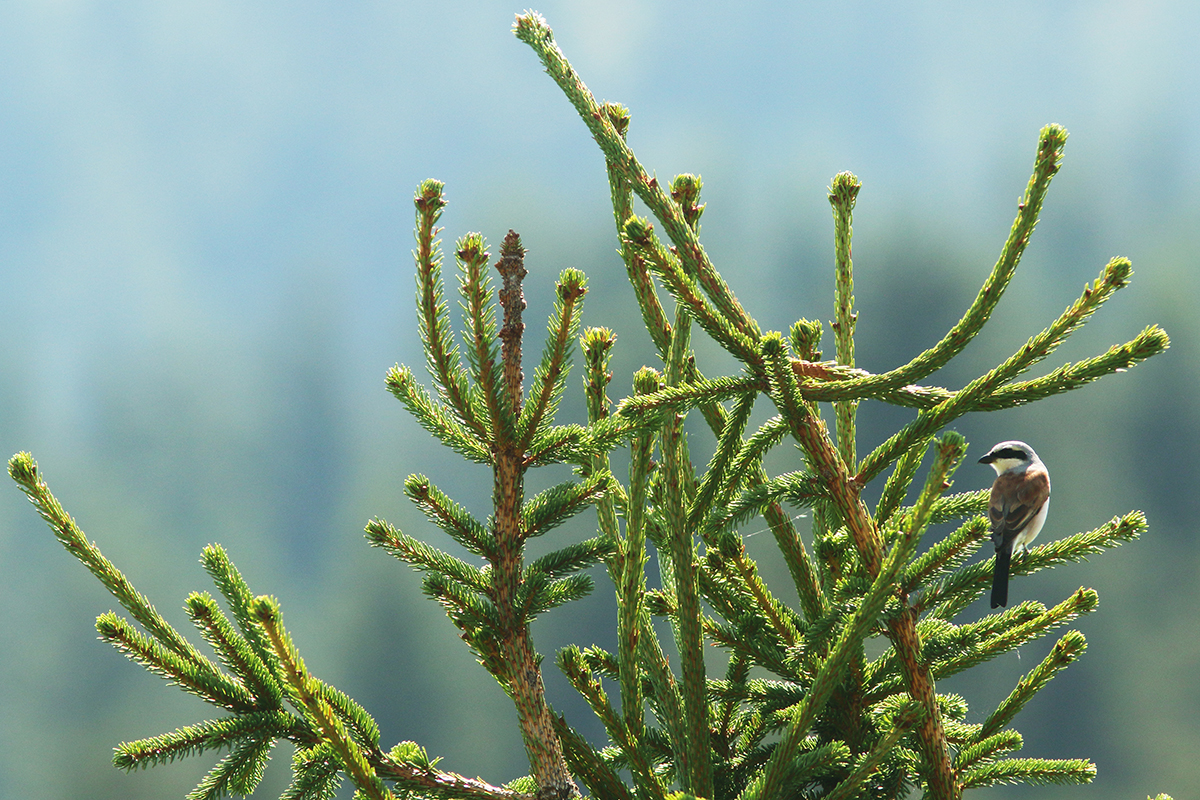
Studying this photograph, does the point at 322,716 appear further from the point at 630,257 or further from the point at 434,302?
the point at 630,257

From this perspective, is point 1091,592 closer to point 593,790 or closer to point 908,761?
point 908,761

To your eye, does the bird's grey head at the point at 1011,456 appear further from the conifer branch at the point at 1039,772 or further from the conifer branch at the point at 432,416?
the conifer branch at the point at 432,416

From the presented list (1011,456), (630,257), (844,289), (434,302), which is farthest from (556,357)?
(1011,456)

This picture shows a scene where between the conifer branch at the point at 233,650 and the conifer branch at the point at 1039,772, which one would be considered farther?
the conifer branch at the point at 1039,772

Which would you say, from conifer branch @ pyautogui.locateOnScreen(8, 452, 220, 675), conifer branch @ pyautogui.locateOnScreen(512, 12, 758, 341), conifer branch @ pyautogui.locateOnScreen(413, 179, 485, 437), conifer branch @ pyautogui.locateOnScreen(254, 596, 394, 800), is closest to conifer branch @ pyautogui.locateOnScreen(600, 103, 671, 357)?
conifer branch @ pyautogui.locateOnScreen(512, 12, 758, 341)

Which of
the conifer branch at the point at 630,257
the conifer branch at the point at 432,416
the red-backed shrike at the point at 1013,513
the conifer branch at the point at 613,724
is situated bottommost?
the conifer branch at the point at 613,724

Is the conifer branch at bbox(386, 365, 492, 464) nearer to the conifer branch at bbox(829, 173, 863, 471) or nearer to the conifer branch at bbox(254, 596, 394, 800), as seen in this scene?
the conifer branch at bbox(254, 596, 394, 800)

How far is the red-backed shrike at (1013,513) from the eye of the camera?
1.09 m

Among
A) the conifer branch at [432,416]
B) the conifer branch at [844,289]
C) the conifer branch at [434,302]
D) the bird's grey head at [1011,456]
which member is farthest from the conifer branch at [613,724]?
the bird's grey head at [1011,456]

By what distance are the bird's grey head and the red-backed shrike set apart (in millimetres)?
68

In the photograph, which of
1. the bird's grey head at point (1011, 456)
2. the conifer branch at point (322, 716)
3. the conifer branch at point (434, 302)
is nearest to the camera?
the conifer branch at point (322, 716)

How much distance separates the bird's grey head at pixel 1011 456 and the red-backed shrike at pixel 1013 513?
0.07 meters

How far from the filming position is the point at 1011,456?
1.34 meters

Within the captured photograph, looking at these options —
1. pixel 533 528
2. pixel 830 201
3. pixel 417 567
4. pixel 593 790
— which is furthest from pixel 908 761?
pixel 830 201
